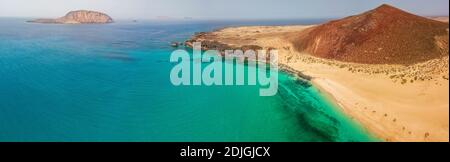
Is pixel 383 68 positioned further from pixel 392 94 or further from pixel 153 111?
pixel 153 111

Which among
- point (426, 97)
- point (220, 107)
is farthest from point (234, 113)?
point (426, 97)

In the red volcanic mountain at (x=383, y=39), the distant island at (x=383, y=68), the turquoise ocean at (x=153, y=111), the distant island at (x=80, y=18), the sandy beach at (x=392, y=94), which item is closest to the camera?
the sandy beach at (x=392, y=94)

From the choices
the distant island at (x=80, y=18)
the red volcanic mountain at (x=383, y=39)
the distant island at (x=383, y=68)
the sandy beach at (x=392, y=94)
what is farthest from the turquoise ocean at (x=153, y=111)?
the distant island at (x=80, y=18)

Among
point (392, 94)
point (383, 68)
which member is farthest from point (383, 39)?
point (392, 94)

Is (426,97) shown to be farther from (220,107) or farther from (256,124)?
(220,107)

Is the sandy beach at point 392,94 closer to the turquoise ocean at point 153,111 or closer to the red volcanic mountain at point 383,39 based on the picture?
the turquoise ocean at point 153,111

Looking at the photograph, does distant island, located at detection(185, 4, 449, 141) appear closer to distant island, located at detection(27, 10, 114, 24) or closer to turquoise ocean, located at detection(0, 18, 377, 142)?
turquoise ocean, located at detection(0, 18, 377, 142)
